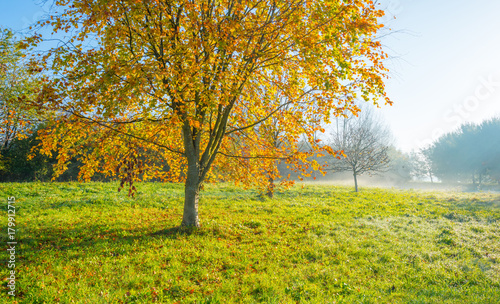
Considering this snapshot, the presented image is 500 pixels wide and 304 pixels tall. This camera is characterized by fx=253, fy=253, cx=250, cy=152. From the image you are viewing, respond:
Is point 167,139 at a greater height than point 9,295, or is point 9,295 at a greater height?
point 167,139

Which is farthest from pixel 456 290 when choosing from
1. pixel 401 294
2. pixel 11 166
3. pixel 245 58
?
pixel 11 166

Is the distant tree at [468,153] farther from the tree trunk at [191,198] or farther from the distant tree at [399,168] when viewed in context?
the tree trunk at [191,198]

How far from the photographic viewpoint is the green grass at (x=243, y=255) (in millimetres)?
5746

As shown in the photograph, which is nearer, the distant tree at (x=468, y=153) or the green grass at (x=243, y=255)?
the green grass at (x=243, y=255)

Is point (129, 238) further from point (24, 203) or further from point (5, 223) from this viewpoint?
point (24, 203)

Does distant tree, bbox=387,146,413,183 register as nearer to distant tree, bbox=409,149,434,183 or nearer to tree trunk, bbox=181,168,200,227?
distant tree, bbox=409,149,434,183

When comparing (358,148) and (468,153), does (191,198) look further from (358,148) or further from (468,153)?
(468,153)

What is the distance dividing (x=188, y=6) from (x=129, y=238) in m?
7.96

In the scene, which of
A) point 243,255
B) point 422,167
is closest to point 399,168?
point 422,167

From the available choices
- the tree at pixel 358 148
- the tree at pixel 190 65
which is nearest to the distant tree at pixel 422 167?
the tree at pixel 358 148

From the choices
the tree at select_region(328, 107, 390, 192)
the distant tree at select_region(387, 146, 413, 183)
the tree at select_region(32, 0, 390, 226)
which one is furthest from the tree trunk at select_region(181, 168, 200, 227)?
the distant tree at select_region(387, 146, 413, 183)

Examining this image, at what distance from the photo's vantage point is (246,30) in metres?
8.00

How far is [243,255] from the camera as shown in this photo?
7891 mm

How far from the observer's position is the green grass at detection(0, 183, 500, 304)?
18.9 ft
